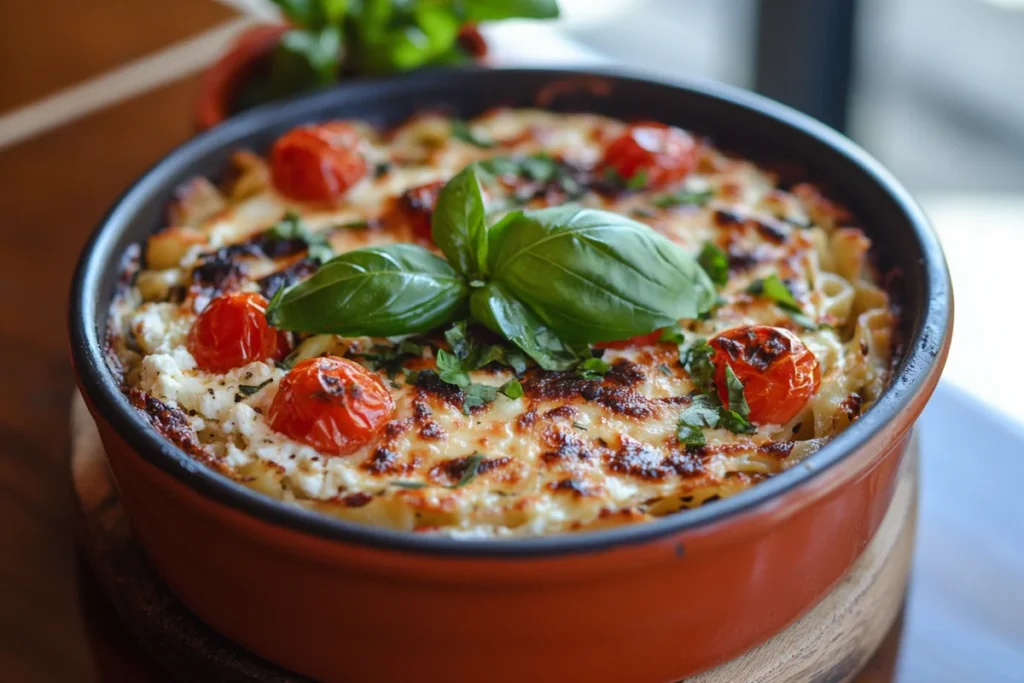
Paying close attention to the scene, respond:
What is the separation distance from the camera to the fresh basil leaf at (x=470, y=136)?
107 inches

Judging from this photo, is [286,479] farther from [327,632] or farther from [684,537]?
[684,537]

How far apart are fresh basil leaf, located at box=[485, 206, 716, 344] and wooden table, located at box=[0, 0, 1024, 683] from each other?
0.76 metres

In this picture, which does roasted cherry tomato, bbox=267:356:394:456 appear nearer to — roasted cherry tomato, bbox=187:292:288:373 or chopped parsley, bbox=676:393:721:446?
roasted cherry tomato, bbox=187:292:288:373

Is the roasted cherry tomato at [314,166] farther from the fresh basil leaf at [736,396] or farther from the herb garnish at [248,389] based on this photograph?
the fresh basil leaf at [736,396]

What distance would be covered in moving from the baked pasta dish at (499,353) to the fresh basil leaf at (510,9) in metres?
0.62

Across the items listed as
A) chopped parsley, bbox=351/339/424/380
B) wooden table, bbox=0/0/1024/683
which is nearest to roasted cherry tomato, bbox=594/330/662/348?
chopped parsley, bbox=351/339/424/380

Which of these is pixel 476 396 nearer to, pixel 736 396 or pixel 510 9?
pixel 736 396

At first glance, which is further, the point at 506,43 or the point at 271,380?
the point at 506,43

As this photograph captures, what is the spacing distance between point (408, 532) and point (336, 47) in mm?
1877

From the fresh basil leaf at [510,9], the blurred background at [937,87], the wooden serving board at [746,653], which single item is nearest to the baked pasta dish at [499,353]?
the wooden serving board at [746,653]

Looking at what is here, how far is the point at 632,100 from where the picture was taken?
281 cm

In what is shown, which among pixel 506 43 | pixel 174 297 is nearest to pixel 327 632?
pixel 174 297

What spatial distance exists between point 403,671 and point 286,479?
0.36 meters

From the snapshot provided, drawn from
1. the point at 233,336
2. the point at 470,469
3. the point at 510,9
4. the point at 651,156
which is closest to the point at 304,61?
the point at 510,9
